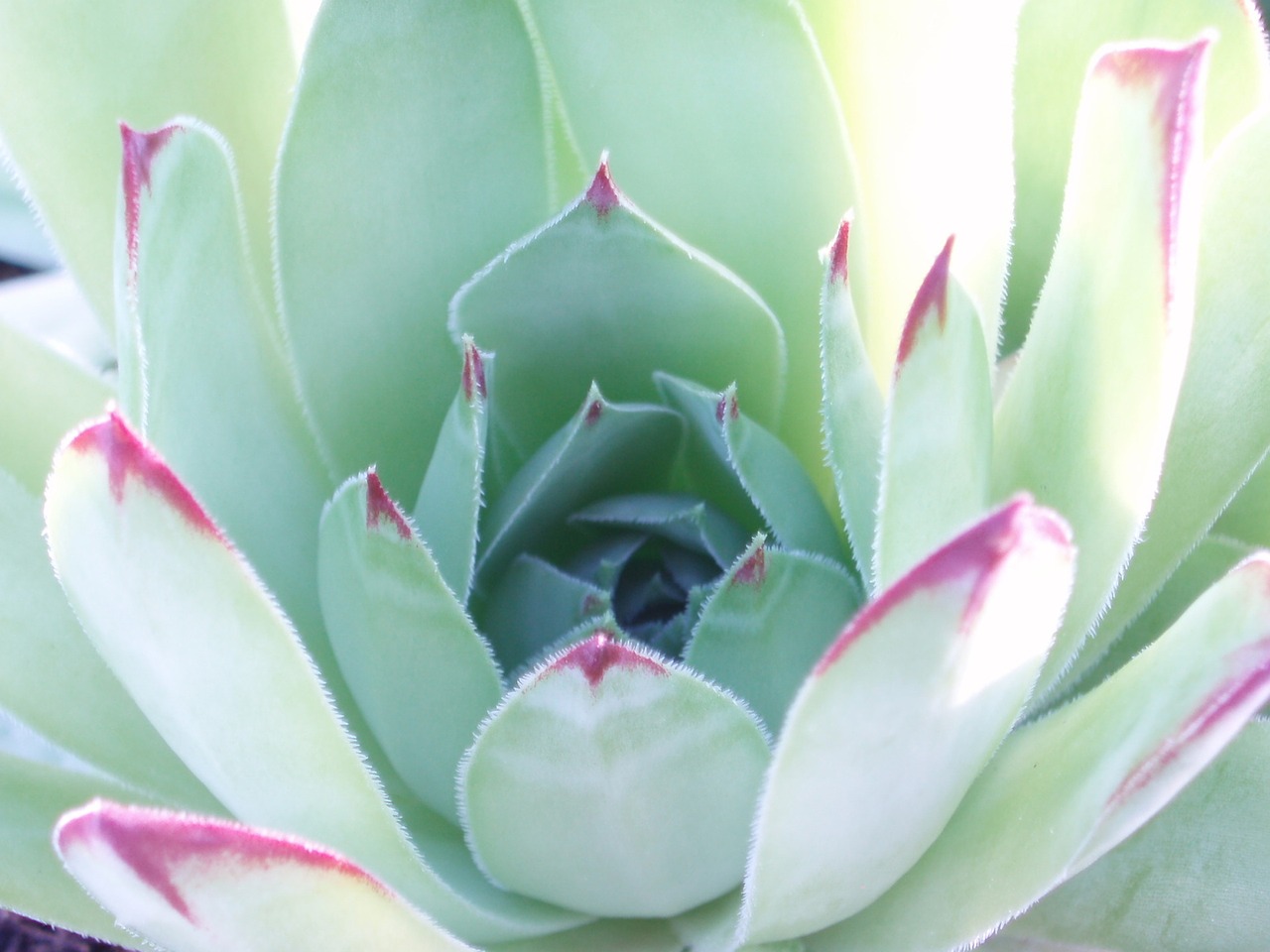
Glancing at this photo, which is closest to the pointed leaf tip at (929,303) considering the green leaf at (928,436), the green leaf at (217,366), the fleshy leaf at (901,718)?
the green leaf at (928,436)

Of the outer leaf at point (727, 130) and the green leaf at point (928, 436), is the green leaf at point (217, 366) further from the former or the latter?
the green leaf at point (928, 436)

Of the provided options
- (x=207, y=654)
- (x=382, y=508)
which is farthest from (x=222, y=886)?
(x=382, y=508)

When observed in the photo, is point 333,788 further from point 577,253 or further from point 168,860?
point 577,253

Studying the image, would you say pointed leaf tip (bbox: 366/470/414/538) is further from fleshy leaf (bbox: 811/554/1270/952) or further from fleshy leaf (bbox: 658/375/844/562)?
fleshy leaf (bbox: 811/554/1270/952)

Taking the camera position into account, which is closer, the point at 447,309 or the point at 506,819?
the point at 506,819

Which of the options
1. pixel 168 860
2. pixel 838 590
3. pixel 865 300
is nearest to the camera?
pixel 168 860

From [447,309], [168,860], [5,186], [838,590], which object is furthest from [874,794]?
[5,186]
